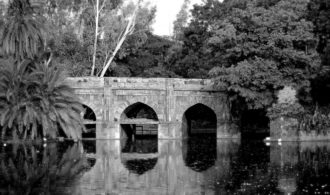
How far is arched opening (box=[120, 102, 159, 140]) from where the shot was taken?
4038 centimetres

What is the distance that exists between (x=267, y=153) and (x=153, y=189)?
38.0 feet

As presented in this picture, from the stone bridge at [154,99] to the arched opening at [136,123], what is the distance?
0.58m

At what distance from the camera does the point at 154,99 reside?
1585 inches

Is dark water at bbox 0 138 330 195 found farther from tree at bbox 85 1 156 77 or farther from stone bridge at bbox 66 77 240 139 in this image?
tree at bbox 85 1 156 77

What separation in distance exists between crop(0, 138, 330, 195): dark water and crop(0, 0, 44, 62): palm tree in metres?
5.24

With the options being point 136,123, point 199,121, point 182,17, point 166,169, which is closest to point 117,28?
point 136,123

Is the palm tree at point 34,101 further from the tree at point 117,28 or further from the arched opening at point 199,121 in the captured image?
the tree at point 117,28

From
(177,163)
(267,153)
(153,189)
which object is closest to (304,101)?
(267,153)

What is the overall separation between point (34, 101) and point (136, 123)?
8.84 m

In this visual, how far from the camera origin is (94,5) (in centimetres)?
4706

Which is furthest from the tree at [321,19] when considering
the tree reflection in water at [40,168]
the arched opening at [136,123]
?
the tree reflection in water at [40,168]

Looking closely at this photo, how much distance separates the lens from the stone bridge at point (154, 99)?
1575 inches

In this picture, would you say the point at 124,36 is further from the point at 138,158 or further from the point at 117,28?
the point at 138,158

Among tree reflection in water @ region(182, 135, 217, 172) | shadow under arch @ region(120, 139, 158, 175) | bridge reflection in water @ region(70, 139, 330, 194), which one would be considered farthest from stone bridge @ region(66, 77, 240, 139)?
bridge reflection in water @ region(70, 139, 330, 194)
